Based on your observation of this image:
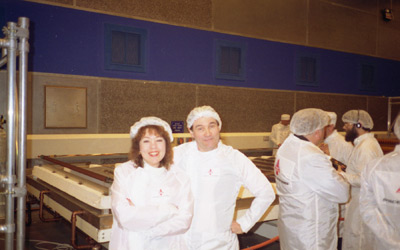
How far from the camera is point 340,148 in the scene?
12.6 ft

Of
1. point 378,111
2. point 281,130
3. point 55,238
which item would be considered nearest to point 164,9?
point 281,130

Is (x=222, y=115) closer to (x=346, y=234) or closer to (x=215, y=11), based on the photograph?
(x=215, y=11)

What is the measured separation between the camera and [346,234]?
298cm

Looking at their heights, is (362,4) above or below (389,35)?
above

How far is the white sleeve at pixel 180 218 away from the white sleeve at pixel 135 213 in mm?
31

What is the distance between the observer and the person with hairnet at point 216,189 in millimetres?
1857

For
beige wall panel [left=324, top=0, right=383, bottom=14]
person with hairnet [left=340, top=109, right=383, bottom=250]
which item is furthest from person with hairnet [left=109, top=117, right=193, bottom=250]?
beige wall panel [left=324, top=0, right=383, bottom=14]

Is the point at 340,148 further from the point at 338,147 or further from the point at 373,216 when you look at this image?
the point at 373,216

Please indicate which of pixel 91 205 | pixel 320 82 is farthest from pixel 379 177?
pixel 320 82

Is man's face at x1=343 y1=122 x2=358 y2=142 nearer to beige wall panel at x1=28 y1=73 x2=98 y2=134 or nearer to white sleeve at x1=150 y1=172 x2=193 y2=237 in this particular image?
white sleeve at x1=150 y1=172 x2=193 y2=237

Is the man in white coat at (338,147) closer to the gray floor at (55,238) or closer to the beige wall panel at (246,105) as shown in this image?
the gray floor at (55,238)

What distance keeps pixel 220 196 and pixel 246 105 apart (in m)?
5.21

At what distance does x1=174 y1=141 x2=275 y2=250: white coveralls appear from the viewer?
1.86 m

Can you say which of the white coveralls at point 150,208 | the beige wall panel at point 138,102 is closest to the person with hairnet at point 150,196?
the white coveralls at point 150,208
